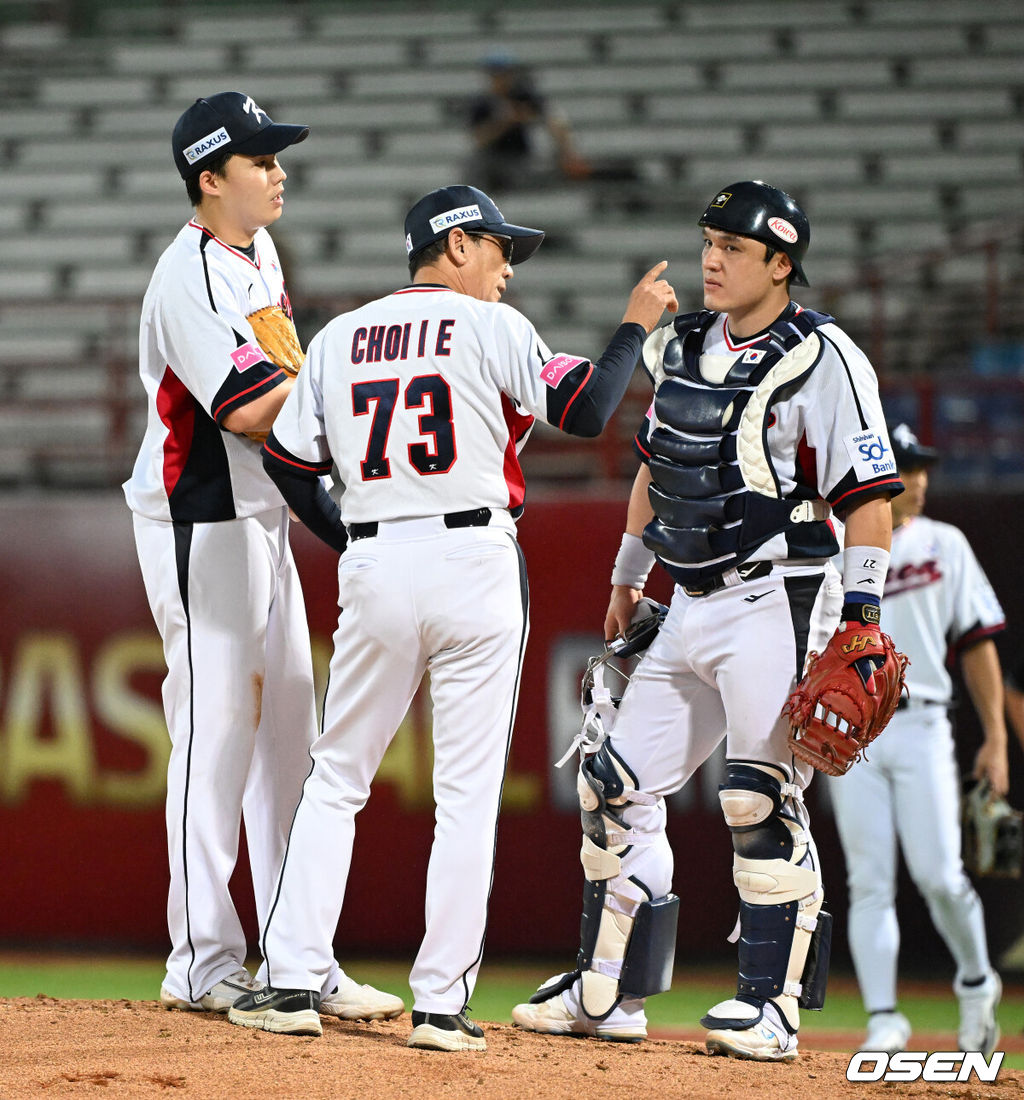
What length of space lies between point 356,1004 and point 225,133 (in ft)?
7.96

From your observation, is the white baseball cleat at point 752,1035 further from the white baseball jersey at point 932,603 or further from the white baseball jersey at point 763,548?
the white baseball jersey at point 932,603

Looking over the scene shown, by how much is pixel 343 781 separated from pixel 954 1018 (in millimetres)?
3975

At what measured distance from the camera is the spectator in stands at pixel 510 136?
38.4 ft

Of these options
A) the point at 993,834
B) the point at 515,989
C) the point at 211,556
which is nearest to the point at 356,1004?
the point at 211,556

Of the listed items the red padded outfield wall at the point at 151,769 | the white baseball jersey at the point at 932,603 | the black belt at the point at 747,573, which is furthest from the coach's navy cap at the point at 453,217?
the red padded outfield wall at the point at 151,769

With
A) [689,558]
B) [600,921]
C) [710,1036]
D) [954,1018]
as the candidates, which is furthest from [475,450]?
[954,1018]

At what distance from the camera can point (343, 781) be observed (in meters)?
3.87

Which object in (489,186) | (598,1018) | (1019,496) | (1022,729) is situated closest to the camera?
(598,1018)

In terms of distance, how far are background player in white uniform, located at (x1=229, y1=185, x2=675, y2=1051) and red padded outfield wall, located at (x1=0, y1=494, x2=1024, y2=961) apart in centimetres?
358

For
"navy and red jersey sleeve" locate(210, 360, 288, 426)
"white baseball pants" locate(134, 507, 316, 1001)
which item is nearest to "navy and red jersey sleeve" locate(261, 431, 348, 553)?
"navy and red jersey sleeve" locate(210, 360, 288, 426)

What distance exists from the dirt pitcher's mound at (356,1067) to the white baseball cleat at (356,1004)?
5 cm

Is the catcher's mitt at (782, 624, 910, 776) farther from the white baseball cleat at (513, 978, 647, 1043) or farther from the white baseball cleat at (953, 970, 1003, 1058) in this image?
the white baseball cleat at (953, 970, 1003, 1058)

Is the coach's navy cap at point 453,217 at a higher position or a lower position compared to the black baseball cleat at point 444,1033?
higher

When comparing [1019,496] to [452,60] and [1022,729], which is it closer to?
[1022,729]
